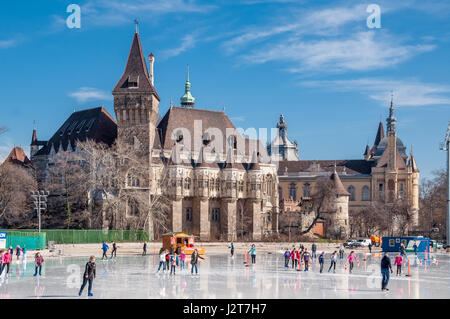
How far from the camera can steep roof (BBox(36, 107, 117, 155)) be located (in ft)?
267

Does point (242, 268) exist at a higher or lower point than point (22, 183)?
lower

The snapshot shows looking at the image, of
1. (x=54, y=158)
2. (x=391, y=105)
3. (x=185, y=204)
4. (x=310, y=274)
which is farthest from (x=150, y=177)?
(x=391, y=105)

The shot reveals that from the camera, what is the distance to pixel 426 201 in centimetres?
11519

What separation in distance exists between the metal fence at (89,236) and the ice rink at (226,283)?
21546mm

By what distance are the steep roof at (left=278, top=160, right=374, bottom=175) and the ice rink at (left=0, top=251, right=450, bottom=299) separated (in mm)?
92160

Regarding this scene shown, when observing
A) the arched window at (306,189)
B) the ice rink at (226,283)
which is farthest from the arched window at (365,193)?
the ice rink at (226,283)

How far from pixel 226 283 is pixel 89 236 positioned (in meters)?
37.9

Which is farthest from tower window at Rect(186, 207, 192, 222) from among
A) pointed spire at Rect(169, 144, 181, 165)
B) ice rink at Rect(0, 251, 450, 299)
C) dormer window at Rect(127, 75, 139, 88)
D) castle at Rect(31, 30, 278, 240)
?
ice rink at Rect(0, 251, 450, 299)

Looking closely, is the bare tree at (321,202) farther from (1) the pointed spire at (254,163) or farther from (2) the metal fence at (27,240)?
(2) the metal fence at (27,240)

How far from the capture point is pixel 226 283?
29812 mm

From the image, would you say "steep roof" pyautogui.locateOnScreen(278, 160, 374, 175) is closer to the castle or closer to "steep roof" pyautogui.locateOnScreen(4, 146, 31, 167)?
the castle

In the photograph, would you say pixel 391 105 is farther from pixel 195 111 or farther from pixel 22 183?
pixel 22 183

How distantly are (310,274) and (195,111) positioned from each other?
54650 millimetres
